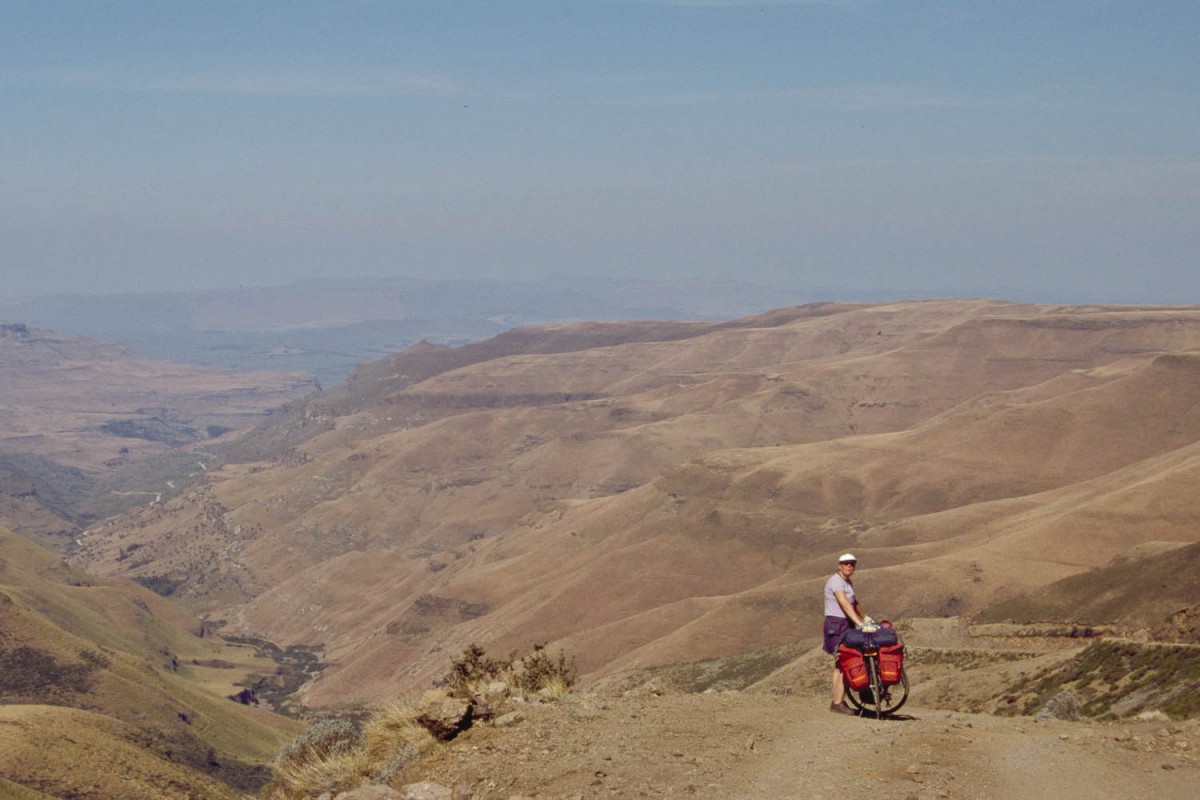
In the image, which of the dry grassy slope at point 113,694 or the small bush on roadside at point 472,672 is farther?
the dry grassy slope at point 113,694

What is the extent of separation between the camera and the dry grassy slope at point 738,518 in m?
79.6

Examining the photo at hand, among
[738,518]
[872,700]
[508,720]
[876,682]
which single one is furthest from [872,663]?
[738,518]

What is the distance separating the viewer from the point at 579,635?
90.2 meters

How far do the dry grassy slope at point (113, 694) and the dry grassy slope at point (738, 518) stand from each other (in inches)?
614

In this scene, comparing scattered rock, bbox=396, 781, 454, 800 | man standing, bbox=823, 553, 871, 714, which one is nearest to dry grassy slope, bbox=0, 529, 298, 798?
man standing, bbox=823, 553, 871, 714

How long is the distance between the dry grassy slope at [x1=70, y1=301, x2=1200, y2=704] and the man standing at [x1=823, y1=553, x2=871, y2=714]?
184 feet

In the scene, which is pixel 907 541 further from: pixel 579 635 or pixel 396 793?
pixel 396 793

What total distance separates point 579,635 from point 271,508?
11946 centimetres

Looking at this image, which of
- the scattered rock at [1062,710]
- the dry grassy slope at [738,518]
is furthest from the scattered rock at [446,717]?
the dry grassy slope at [738,518]

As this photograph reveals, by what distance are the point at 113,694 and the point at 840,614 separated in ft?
249

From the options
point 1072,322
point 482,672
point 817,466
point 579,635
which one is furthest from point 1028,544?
point 1072,322

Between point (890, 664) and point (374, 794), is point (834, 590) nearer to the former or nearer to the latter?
point (890, 664)

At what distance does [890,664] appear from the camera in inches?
683

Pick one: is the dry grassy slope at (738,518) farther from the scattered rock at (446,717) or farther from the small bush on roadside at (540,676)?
the scattered rock at (446,717)
